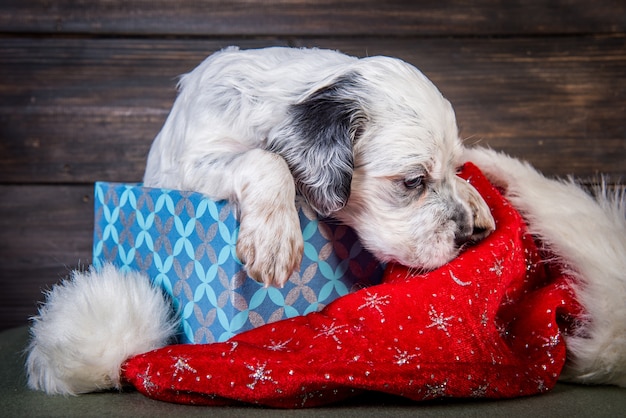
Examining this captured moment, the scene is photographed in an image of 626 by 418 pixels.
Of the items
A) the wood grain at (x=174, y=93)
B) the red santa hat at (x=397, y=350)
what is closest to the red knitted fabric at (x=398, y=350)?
the red santa hat at (x=397, y=350)

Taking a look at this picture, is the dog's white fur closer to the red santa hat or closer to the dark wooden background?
the red santa hat

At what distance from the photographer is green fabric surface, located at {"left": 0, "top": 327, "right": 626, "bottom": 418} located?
1258 mm

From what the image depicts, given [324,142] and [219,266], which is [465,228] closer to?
[324,142]

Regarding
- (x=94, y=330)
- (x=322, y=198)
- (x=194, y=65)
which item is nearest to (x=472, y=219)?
(x=322, y=198)

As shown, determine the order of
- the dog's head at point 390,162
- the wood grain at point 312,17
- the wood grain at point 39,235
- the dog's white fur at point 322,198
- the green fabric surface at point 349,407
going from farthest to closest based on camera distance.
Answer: the wood grain at point 39,235
the wood grain at point 312,17
the dog's head at point 390,162
the dog's white fur at point 322,198
the green fabric surface at point 349,407

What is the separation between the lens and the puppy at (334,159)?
139 centimetres

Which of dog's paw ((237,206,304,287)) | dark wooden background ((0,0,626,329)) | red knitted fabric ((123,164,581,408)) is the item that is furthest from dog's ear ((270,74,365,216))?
dark wooden background ((0,0,626,329))

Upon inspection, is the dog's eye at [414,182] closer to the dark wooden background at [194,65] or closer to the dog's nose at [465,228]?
the dog's nose at [465,228]

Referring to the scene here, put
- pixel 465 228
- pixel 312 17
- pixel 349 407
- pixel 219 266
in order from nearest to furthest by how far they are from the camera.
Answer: pixel 349 407 → pixel 219 266 → pixel 465 228 → pixel 312 17

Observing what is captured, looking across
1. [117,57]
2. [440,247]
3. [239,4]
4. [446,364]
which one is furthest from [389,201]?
[117,57]

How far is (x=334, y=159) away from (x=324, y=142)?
0.04m

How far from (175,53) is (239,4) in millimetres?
283

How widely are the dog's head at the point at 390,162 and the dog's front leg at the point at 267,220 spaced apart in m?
0.08

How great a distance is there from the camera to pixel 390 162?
58.4 inches
